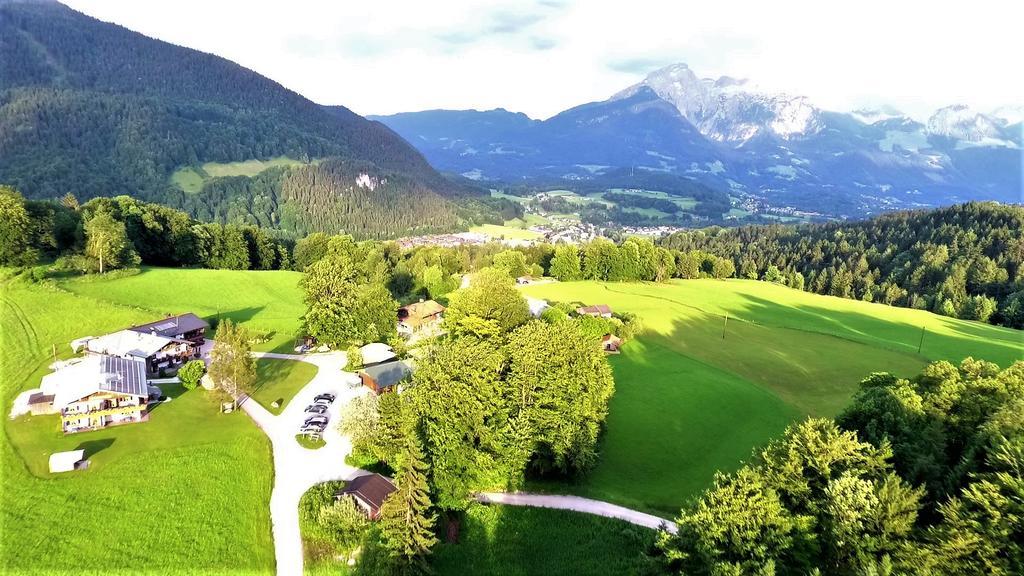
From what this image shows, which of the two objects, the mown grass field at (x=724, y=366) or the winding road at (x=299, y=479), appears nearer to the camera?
the winding road at (x=299, y=479)

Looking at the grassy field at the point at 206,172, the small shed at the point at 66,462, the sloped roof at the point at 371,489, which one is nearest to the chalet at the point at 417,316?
the sloped roof at the point at 371,489

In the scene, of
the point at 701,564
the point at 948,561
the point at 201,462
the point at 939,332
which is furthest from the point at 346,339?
the point at 939,332

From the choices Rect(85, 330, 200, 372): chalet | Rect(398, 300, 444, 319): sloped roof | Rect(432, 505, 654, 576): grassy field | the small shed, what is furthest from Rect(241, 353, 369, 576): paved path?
Rect(398, 300, 444, 319): sloped roof

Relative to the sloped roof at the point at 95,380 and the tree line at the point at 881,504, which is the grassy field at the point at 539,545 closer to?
the tree line at the point at 881,504

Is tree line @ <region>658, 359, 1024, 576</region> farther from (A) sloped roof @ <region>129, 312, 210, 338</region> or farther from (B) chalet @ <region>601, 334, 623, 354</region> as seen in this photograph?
(A) sloped roof @ <region>129, 312, 210, 338</region>

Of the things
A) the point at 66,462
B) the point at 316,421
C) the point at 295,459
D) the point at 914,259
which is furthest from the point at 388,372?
the point at 914,259

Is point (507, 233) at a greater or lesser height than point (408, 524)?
greater

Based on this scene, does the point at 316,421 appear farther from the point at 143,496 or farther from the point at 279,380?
the point at 143,496
